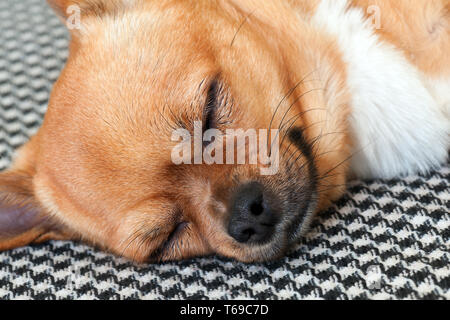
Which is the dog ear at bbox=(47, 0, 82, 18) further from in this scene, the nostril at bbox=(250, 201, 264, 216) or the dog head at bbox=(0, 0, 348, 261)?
the nostril at bbox=(250, 201, 264, 216)

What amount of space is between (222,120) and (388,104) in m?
0.55

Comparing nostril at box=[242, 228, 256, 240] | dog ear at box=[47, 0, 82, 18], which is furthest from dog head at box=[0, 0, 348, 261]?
dog ear at box=[47, 0, 82, 18]

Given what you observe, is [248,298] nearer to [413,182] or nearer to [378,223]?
[378,223]

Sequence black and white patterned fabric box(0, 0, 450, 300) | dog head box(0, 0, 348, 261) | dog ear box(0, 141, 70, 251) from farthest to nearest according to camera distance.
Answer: dog ear box(0, 141, 70, 251) → dog head box(0, 0, 348, 261) → black and white patterned fabric box(0, 0, 450, 300)

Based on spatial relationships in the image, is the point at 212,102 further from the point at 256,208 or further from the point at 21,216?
the point at 21,216

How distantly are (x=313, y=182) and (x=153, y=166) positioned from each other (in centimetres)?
43

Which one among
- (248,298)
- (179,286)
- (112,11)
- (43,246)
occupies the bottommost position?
(43,246)

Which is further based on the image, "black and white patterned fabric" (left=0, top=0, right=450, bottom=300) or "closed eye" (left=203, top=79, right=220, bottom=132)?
"closed eye" (left=203, top=79, right=220, bottom=132)

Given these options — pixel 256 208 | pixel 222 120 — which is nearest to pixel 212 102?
pixel 222 120

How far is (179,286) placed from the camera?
1.33m

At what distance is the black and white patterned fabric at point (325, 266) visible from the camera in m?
1.23

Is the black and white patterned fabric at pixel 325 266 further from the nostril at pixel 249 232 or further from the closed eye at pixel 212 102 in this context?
the closed eye at pixel 212 102

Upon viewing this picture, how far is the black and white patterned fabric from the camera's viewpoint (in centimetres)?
123
